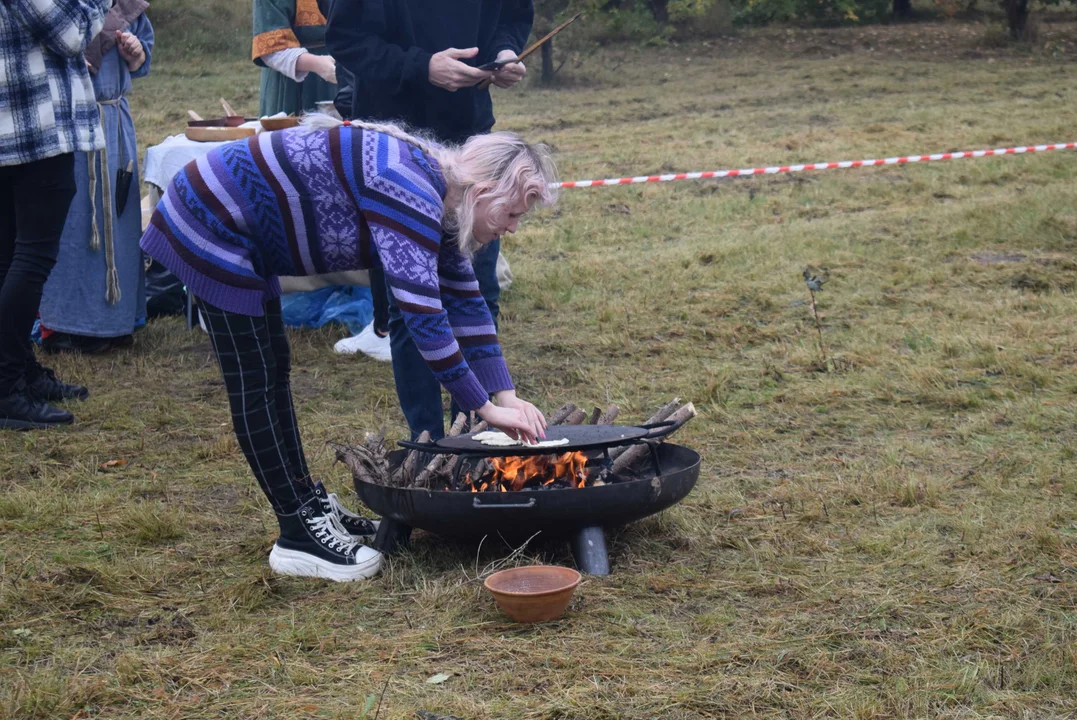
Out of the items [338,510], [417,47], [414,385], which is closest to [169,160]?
[417,47]

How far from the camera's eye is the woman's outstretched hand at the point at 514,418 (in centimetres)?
290

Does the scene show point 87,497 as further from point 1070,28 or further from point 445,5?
point 1070,28

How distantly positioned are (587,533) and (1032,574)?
1.24 meters

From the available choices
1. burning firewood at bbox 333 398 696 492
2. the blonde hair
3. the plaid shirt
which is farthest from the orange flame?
the plaid shirt

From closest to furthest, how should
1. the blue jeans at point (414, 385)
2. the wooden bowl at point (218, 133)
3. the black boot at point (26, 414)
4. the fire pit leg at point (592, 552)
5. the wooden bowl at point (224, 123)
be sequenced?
the fire pit leg at point (592, 552)
the blue jeans at point (414, 385)
the black boot at point (26, 414)
the wooden bowl at point (218, 133)
the wooden bowl at point (224, 123)

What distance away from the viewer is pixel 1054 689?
2.52 meters

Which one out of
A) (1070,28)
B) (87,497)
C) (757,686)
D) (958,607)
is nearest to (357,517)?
(87,497)

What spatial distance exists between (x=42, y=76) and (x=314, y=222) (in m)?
2.17

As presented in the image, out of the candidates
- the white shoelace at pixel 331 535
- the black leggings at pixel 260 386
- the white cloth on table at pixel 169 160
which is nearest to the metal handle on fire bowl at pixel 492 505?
the white shoelace at pixel 331 535

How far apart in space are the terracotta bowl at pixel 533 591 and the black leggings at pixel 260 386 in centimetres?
69

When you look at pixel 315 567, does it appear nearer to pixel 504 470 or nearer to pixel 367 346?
pixel 504 470

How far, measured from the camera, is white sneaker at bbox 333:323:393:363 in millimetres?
5727

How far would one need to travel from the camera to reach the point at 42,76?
438 cm

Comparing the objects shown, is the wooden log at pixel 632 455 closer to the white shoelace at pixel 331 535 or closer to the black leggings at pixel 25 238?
the white shoelace at pixel 331 535
